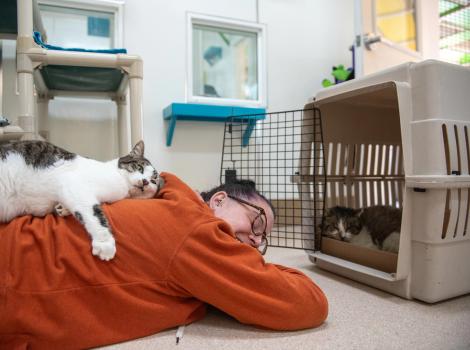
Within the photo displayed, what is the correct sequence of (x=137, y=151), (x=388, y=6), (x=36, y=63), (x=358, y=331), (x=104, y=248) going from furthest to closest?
(x=388, y=6) < (x=36, y=63) < (x=137, y=151) < (x=358, y=331) < (x=104, y=248)

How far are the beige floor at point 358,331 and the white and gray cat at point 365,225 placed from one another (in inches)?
19.0

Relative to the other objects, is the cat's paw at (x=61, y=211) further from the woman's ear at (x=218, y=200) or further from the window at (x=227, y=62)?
the window at (x=227, y=62)

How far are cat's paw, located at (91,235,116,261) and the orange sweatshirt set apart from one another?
0.02m

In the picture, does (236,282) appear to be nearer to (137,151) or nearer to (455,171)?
(137,151)

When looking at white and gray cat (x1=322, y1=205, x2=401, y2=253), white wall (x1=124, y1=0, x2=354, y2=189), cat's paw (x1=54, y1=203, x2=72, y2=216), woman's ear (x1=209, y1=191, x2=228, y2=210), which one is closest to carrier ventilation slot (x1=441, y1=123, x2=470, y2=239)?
white and gray cat (x1=322, y1=205, x2=401, y2=253)

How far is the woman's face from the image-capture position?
1040mm

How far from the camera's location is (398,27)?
2.68m

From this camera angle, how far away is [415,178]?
1.09 metres

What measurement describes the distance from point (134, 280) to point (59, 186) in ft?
0.95

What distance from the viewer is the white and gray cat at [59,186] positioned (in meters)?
0.80

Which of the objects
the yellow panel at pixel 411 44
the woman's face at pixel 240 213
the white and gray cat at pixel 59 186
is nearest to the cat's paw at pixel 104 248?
the white and gray cat at pixel 59 186

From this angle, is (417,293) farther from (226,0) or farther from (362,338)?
(226,0)

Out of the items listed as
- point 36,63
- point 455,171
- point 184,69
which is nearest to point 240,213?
point 455,171

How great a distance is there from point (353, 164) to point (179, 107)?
1051 mm
